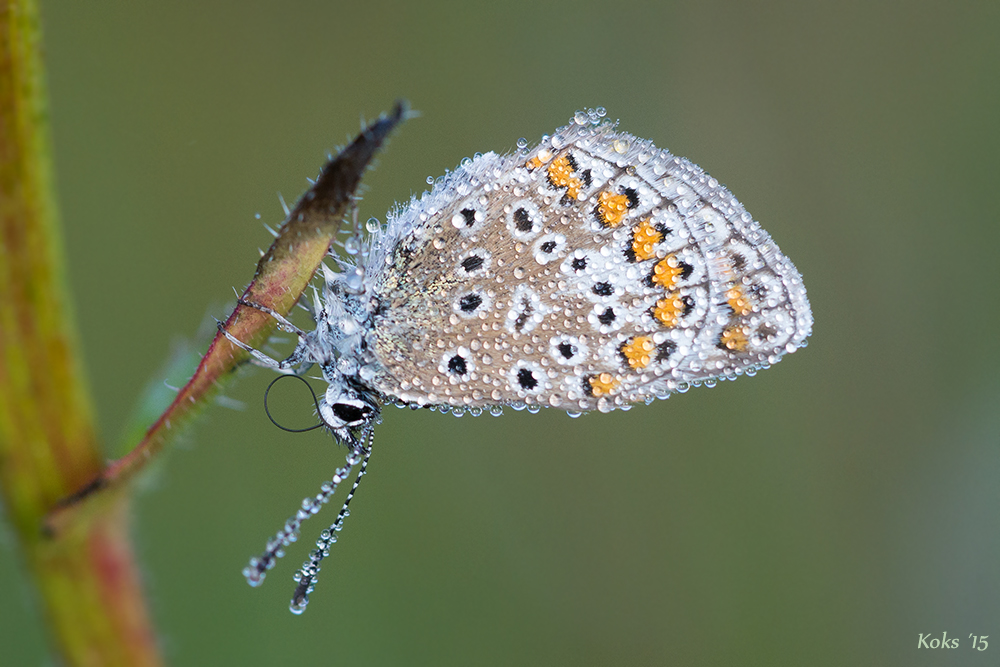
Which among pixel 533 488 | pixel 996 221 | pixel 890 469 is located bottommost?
pixel 533 488

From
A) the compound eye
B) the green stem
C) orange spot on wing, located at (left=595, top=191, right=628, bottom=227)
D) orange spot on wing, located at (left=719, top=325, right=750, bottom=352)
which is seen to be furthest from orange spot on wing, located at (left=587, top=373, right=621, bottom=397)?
the green stem

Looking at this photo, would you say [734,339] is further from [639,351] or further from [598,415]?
[598,415]

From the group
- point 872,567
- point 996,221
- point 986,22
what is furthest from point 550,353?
point 986,22

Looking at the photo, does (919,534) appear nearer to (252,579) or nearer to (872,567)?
(872,567)

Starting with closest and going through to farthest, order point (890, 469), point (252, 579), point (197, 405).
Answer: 1. point (197, 405)
2. point (252, 579)
3. point (890, 469)

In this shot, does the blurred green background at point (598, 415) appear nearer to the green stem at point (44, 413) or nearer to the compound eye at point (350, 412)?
the compound eye at point (350, 412)
